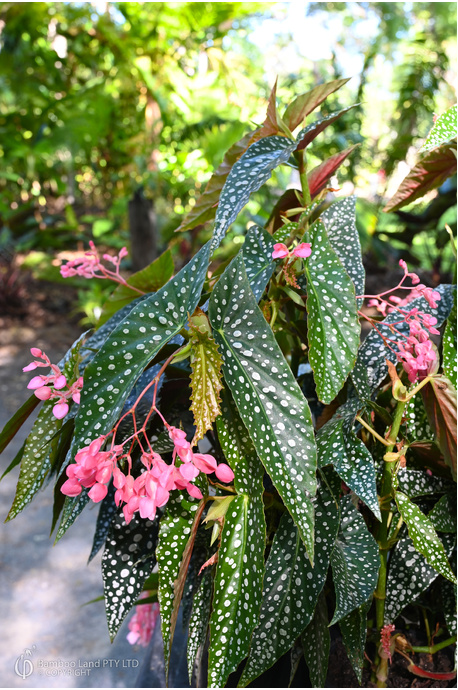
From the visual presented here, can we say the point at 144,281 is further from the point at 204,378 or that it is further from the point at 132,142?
the point at 132,142

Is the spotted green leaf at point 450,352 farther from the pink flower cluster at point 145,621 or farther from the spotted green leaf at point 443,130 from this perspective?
the pink flower cluster at point 145,621

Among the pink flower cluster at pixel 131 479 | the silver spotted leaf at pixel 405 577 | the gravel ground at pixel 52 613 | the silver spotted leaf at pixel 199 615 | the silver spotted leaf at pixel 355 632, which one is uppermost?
the pink flower cluster at pixel 131 479

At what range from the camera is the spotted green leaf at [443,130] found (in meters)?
0.57

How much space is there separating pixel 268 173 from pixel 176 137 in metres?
3.32

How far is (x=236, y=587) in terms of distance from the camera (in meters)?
0.51

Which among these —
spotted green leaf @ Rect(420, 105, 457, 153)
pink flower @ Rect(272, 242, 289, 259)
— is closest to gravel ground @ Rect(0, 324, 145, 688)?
pink flower @ Rect(272, 242, 289, 259)

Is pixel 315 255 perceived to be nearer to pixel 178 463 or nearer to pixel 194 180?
pixel 178 463

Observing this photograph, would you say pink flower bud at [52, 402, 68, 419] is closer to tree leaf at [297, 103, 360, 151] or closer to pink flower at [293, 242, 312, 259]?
pink flower at [293, 242, 312, 259]

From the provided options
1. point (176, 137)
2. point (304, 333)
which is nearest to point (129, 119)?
point (176, 137)

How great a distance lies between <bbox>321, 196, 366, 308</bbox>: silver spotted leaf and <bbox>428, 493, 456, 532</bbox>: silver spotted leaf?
27cm

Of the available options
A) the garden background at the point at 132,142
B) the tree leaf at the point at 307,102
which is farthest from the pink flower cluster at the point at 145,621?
the garden background at the point at 132,142

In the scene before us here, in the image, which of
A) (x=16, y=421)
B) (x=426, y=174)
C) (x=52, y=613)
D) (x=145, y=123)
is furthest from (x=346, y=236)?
(x=145, y=123)

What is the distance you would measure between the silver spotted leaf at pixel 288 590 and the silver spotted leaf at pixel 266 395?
0.14 m

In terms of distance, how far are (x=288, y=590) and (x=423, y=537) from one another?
0.15m
